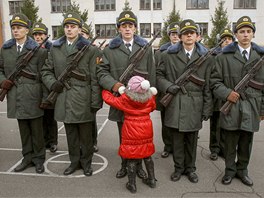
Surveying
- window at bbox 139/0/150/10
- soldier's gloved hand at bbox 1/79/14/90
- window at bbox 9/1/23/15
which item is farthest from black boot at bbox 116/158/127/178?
window at bbox 9/1/23/15

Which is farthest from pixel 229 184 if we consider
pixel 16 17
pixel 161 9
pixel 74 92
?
pixel 161 9

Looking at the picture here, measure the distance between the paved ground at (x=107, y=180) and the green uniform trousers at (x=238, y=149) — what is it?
7.7 inches

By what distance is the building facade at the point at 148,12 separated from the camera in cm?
2734

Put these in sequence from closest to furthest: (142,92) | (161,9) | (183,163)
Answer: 1. (142,92)
2. (183,163)
3. (161,9)

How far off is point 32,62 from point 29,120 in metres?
0.96

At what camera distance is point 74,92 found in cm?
424

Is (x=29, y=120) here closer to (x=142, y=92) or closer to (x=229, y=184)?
(x=142, y=92)

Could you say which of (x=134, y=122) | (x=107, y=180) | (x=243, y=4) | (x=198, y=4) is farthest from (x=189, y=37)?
(x=243, y=4)

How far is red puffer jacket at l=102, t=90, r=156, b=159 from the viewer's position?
3.84 metres

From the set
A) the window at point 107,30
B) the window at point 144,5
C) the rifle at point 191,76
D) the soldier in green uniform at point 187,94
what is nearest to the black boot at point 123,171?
the soldier in green uniform at point 187,94

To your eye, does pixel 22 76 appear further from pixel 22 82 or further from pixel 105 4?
pixel 105 4

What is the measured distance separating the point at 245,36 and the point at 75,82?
2.56m

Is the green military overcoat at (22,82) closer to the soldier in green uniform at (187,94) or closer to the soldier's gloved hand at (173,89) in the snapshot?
the soldier in green uniform at (187,94)

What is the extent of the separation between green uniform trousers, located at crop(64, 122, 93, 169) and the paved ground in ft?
0.71
